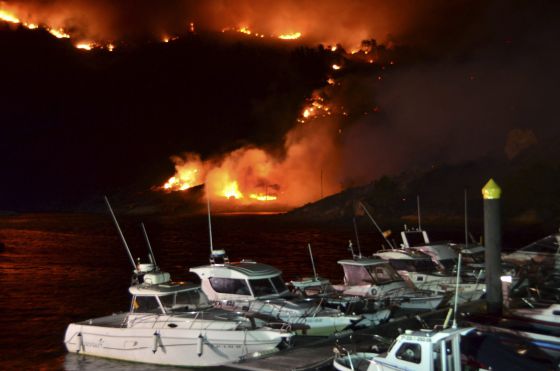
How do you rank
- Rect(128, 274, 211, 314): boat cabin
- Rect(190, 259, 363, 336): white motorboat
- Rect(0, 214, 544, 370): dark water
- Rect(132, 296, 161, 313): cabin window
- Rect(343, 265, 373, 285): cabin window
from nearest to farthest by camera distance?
Rect(128, 274, 211, 314): boat cabin < Rect(132, 296, 161, 313): cabin window < Rect(190, 259, 363, 336): white motorboat < Rect(343, 265, 373, 285): cabin window < Rect(0, 214, 544, 370): dark water

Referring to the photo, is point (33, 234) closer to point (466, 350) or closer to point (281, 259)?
point (281, 259)

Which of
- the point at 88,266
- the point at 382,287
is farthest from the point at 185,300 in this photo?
the point at 88,266

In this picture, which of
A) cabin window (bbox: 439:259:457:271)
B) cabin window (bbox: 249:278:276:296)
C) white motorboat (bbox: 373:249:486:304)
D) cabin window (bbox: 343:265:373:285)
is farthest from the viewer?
cabin window (bbox: 439:259:457:271)

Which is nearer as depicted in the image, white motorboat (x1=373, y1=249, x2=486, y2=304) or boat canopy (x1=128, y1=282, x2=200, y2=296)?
boat canopy (x1=128, y1=282, x2=200, y2=296)

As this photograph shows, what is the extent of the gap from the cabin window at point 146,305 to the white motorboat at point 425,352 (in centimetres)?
1097

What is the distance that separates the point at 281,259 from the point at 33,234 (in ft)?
213

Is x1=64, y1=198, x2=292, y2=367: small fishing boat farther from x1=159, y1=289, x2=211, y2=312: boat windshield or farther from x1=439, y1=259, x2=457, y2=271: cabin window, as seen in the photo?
x1=439, y1=259, x2=457, y2=271: cabin window

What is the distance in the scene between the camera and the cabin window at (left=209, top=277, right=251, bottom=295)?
23.3m

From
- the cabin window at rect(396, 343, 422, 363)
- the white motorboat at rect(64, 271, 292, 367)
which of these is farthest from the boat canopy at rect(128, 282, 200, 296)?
the cabin window at rect(396, 343, 422, 363)

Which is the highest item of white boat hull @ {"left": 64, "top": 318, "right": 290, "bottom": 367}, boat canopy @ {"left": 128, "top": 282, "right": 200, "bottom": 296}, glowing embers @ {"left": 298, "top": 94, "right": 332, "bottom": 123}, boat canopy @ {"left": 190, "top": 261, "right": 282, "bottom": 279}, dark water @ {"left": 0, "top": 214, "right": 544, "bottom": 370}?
glowing embers @ {"left": 298, "top": 94, "right": 332, "bottom": 123}

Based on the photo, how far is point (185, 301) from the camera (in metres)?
22.0

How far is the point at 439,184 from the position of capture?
121875mm

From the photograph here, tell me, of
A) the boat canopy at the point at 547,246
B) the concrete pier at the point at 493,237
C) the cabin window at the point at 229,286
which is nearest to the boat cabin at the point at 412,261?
the boat canopy at the point at 547,246

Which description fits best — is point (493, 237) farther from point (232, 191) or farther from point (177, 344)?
point (232, 191)
